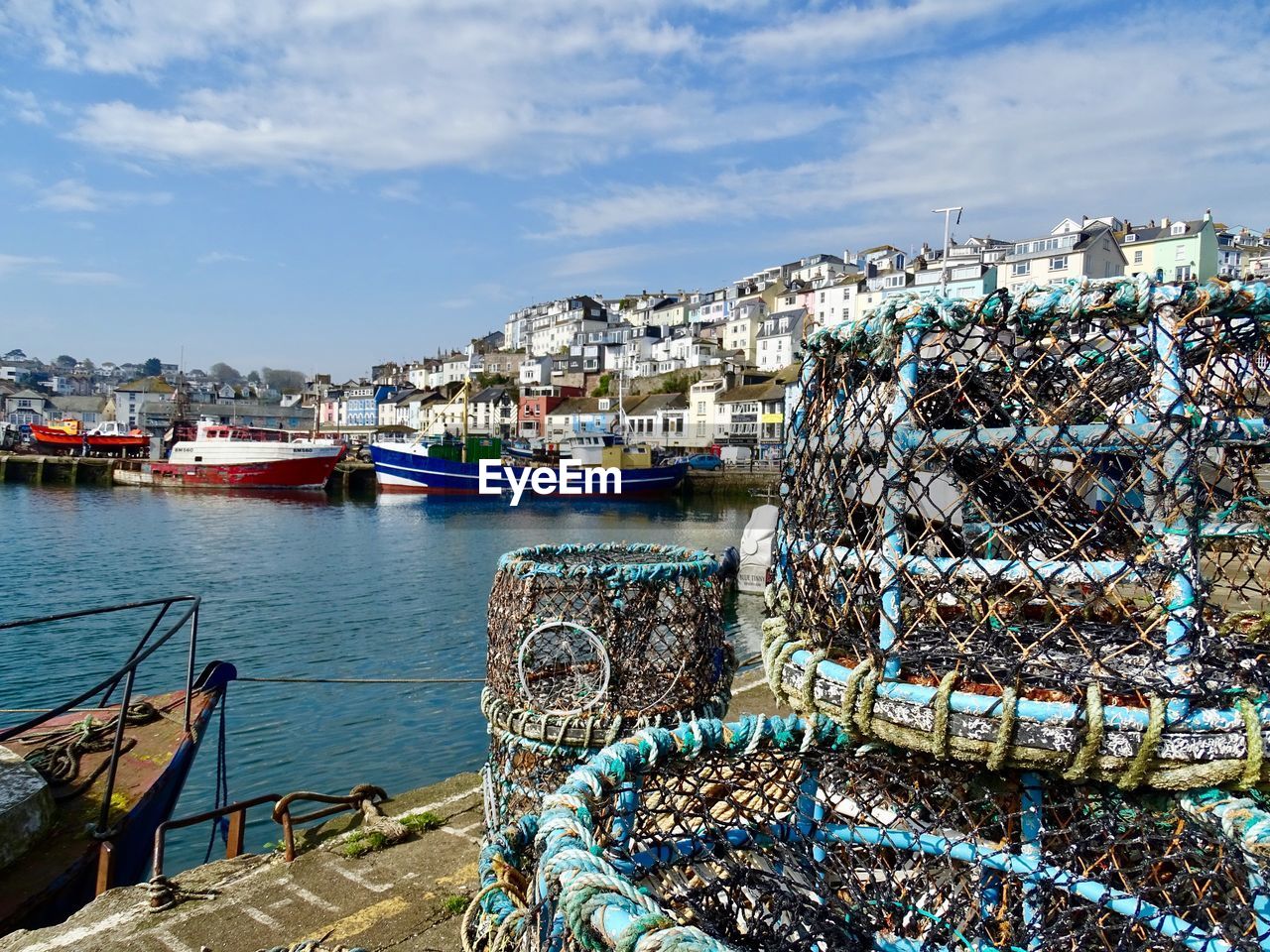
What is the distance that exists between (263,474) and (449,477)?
1087 centimetres

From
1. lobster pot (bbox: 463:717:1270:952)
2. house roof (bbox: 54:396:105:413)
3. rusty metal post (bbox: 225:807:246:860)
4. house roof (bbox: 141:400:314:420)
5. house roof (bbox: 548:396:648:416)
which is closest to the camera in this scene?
lobster pot (bbox: 463:717:1270:952)

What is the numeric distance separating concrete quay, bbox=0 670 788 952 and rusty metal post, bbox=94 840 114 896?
2.77ft

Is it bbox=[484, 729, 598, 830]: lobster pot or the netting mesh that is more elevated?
the netting mesh

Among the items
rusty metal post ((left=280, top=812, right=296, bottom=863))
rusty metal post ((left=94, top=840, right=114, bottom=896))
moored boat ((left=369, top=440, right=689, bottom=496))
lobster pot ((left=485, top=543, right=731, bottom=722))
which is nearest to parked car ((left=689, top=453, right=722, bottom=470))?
moored boat ((left=369, top=440, right=689, bottom=496))

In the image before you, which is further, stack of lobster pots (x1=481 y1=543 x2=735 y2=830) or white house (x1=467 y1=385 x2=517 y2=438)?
white house (x1=467 y1=385 x2=517 y2=438)

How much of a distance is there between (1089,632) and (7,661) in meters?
16.5

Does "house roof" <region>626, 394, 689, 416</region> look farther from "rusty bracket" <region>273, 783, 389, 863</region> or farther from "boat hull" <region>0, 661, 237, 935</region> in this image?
"rusty bracket" <region>273, 783, 389, 863</region>

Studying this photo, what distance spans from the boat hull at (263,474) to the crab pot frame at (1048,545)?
51.5m

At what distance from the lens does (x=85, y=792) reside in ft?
20.1

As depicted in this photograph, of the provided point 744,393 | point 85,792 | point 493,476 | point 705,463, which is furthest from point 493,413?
point 85,792

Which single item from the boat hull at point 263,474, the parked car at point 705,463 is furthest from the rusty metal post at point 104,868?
the parked car at point 705,463

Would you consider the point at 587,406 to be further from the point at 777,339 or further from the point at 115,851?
the point at 115,851

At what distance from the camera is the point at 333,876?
15.3 ft

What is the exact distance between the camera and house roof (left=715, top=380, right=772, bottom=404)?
217ft
